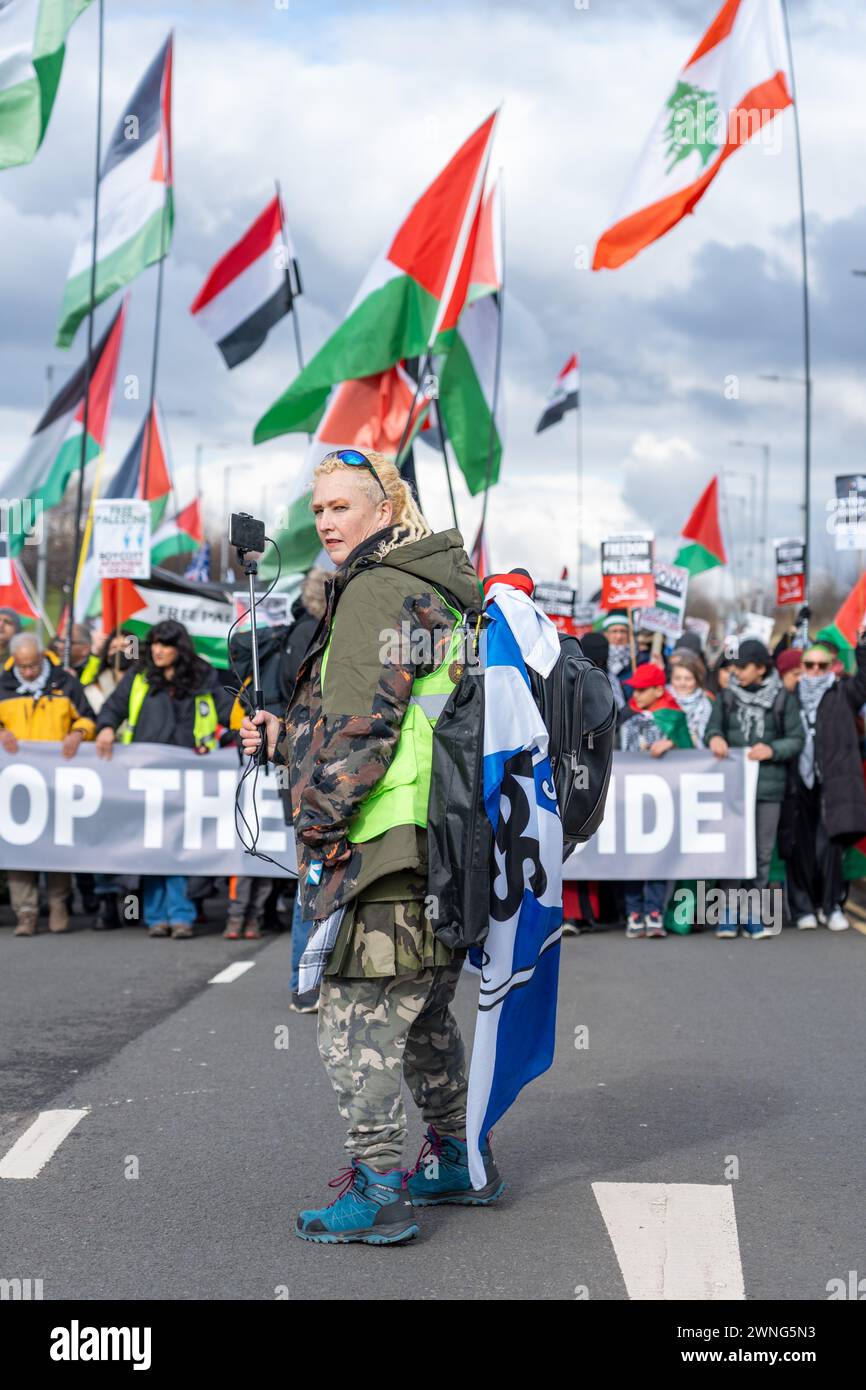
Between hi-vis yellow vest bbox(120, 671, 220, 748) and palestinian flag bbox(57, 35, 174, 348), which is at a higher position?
palestinian flag bbox(57, 35, 174, 348)

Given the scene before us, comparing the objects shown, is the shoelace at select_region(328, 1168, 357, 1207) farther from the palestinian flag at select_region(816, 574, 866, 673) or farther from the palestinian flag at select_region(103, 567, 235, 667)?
the palestinian flag at select_region(103, 567, 235, 667)

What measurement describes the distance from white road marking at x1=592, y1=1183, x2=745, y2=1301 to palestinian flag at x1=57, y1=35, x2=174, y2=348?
14426 mm

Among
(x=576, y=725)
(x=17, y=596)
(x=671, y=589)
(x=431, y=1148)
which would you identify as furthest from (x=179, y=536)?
(x=576, y=725)

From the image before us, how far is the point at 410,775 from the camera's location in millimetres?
4457

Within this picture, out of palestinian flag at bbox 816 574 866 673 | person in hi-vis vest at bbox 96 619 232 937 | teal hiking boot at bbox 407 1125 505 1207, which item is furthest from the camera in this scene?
palestinian flag at bbox 816 574 866 673

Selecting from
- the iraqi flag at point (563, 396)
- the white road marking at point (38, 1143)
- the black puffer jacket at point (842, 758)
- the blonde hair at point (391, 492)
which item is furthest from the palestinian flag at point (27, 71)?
the iraqi flag at point (563, 396)

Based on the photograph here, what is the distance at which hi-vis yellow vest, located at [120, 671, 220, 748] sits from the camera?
478 inches

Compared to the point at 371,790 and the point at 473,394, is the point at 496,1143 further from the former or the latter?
the point at 473,394

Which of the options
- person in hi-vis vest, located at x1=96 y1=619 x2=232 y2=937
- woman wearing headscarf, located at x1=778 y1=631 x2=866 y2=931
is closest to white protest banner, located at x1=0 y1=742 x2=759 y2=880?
person in hi-vis vest, located at x1=96 y1=619 x2=232 y2=937

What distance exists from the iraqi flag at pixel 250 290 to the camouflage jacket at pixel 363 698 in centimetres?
1577

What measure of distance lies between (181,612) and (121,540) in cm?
238

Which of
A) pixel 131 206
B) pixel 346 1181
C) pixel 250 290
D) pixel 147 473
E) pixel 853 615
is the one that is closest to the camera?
pixel 346 1181
